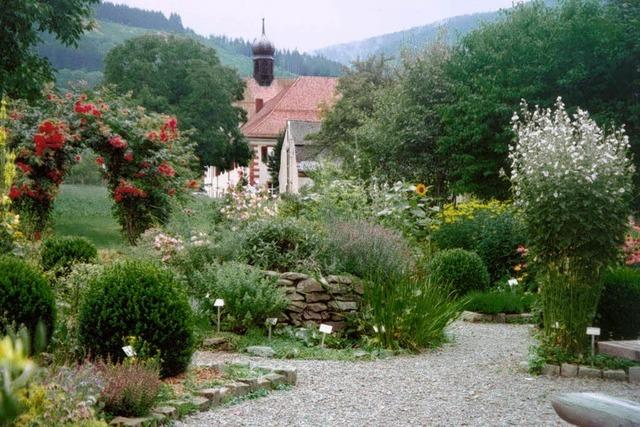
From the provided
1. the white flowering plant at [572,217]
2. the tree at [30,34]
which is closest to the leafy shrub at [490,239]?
the white flowering plant at [572,217]

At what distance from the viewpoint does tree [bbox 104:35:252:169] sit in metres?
32.2

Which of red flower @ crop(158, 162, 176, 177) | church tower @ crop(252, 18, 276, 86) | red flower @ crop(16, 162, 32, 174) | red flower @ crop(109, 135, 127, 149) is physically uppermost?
church tower @ crop(252, 18, 276, 86)

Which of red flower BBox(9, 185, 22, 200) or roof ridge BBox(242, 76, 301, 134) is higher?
roof ridge BBox(242, 76, 301, 134)

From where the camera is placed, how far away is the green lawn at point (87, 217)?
55.7 ft

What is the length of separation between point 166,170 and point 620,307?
8874 mm

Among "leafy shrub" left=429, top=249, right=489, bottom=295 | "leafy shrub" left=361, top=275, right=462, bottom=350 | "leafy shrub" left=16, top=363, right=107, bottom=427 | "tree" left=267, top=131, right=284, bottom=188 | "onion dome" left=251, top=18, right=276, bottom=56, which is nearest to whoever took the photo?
"leafy shrub" left=16, top=363, right=107, bottom=427

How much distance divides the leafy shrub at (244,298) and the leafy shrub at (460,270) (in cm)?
443

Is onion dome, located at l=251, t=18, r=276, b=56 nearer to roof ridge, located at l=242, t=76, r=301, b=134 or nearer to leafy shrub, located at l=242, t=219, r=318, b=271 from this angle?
roof ridge, located at l=242, t=76, r=301, b=134

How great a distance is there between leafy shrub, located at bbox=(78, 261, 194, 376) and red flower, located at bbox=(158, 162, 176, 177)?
332 inches

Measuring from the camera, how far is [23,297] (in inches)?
237

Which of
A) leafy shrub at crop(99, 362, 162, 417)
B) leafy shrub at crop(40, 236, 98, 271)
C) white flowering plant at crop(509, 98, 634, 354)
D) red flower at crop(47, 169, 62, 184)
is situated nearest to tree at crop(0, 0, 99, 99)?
red flower at crop(47, 169, 62, 184)

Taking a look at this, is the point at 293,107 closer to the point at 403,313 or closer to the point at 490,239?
the point at 490,239

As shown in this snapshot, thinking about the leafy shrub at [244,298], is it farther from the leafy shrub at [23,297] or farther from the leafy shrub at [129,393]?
the leafy shrub at [129,393]

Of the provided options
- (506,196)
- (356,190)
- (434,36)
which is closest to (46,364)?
(356,190)
